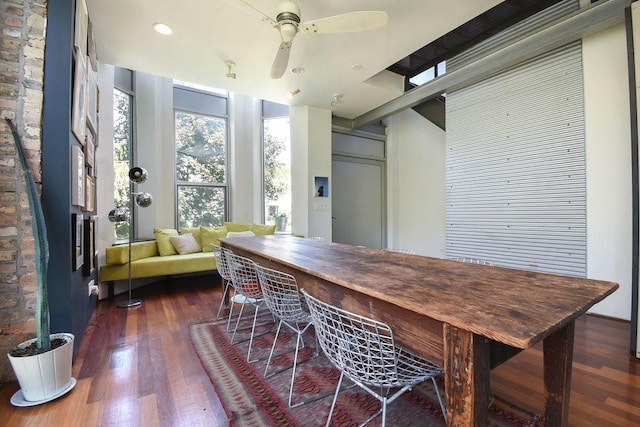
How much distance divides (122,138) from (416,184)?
509 centimetres

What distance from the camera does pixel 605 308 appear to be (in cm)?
290

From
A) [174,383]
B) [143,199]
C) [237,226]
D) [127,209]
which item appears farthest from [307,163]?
[174,383]

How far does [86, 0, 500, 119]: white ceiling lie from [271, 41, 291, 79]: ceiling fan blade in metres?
0.37

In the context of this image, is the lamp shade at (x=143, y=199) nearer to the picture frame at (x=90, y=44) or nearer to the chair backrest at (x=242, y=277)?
the picture frame at (x=90, y=44)

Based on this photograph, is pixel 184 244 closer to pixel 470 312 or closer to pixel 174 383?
pixel 174 383

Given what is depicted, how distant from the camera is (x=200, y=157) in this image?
17.2 feet

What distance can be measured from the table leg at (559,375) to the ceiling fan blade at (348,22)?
7.27 ft

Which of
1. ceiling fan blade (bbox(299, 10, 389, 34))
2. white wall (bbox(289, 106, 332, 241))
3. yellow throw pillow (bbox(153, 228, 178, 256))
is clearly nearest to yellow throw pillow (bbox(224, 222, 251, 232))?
white wall (bbox(289, 106, 332, 241))

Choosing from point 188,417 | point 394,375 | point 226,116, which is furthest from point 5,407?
point 226,116

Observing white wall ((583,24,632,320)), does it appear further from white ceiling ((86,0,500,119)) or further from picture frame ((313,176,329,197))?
picture frame ((313,176,329,197))

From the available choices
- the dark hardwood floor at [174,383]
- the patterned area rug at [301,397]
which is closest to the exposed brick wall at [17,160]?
the dark hardwood floor at [174,383]

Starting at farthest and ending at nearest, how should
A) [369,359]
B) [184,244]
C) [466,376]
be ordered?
[184,244], [369,359], [466,376]

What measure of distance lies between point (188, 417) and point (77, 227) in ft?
5.49

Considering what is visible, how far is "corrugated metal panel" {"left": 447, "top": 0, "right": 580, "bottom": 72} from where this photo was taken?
9.62 feet
